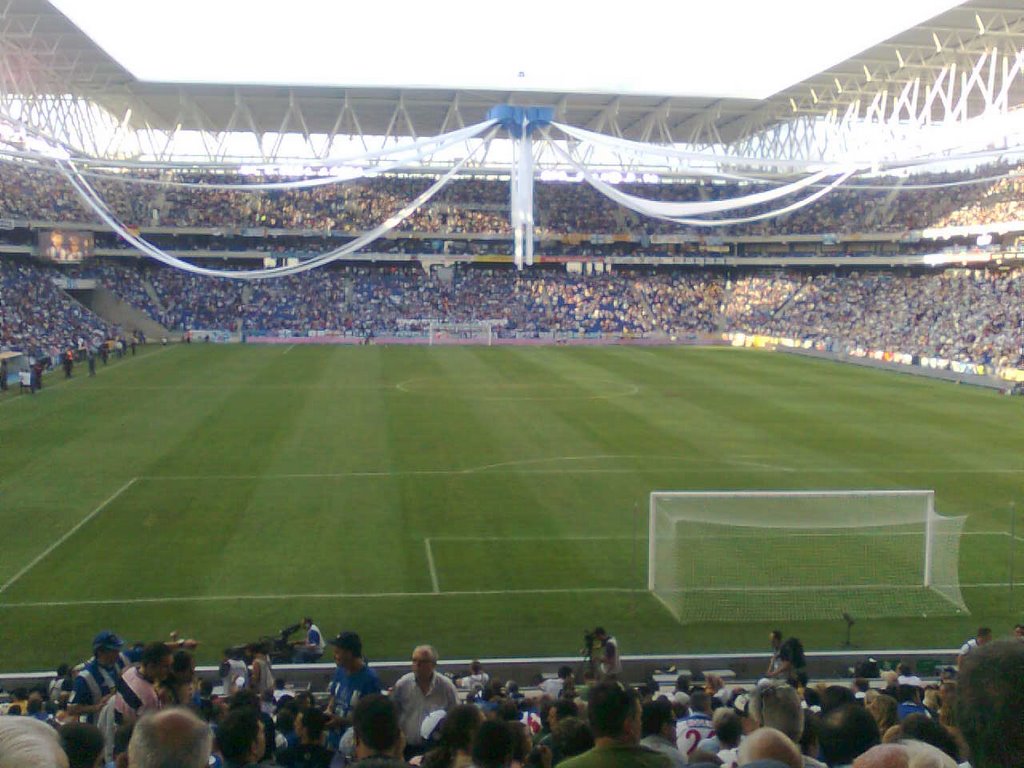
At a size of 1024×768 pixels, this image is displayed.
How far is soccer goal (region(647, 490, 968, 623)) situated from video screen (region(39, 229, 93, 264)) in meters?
50.5

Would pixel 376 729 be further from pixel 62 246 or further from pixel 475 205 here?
pixel 475 205

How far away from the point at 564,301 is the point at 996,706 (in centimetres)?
6830

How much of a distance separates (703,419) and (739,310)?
4048 centimetres

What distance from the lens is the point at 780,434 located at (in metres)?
27.9

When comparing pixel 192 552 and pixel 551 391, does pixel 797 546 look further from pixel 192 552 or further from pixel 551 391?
pixel 551 391

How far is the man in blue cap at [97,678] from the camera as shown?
7602mm

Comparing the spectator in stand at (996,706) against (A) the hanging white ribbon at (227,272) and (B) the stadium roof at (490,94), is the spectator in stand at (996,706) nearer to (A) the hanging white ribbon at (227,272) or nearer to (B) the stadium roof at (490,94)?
(A) the hanging white ribbon at (227,272)

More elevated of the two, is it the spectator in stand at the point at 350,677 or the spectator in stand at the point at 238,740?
the spectator in stand at the point at 238,740

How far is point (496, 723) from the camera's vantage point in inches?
169

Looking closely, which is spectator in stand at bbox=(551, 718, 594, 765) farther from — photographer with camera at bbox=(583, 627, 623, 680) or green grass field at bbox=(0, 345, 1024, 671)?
green grass field at bbox=(0, 345, 1024, 671)

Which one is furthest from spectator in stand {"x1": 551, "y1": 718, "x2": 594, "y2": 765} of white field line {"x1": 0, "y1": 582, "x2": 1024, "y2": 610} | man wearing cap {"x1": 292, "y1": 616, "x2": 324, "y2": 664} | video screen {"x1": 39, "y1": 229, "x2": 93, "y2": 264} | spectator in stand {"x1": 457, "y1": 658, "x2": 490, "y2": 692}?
video screen {"x1": 39, "y1": 229, "x2": 93, "y2": 264}

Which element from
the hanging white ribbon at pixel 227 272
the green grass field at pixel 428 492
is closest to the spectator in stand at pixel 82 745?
the green grass field at pixel 428 492

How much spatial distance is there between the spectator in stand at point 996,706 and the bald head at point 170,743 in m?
2.10

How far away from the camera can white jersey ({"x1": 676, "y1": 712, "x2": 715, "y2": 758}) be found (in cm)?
652
